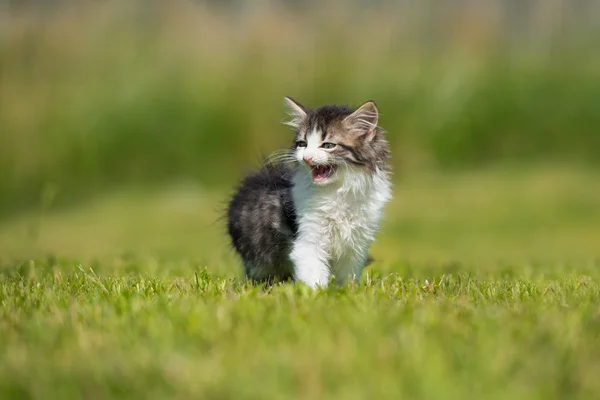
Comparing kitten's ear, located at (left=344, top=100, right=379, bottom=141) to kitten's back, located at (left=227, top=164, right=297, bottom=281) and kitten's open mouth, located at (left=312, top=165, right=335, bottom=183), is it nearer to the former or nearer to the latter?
kitten's open mouth, located at (left=312, top=165, right=335, bottom=183)

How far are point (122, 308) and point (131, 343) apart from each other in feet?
2.23

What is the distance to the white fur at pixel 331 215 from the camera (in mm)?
4535

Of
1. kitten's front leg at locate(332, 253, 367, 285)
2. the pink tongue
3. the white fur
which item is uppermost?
the pink tongue

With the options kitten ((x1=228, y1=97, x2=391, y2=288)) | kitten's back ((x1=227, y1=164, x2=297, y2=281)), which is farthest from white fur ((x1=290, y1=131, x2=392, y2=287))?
kitten's back ((x1=227, y1=164, x2=297, y2=281))

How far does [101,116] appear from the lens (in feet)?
32.7

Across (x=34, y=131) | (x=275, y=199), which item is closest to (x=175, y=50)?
(x=34, y=131)

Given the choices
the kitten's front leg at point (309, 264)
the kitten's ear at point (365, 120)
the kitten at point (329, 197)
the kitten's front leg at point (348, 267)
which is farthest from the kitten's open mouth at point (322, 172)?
the kitten's front leg at point (348, 267)

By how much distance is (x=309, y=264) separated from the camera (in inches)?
178

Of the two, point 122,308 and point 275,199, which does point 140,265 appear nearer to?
point 275,199

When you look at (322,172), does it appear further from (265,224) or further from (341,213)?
(265,224)

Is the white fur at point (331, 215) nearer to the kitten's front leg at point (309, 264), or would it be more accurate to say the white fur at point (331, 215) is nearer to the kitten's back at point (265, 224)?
the kitten's front leg at point (309, 264)

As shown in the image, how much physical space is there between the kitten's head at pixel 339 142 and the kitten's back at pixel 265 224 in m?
0.35

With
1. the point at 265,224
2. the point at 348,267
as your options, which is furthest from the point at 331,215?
the point at 265,224

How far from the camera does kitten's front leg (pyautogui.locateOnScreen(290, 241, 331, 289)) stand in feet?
14.8
